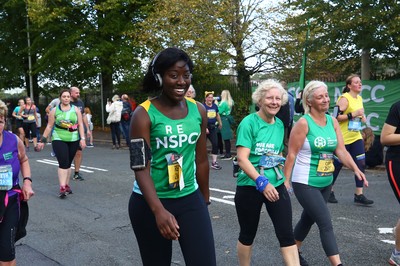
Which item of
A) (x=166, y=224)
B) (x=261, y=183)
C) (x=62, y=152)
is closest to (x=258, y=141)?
(x=261, y=183)

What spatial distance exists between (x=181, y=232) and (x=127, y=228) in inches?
135

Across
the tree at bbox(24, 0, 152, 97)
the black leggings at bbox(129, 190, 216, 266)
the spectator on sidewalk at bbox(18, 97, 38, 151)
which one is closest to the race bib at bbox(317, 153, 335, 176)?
the black leggings at bbox(129, 190, 216, 266)

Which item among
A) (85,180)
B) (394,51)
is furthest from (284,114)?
(394,51)

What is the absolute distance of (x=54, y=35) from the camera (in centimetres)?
2592

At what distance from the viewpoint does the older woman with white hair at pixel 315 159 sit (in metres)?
4.13

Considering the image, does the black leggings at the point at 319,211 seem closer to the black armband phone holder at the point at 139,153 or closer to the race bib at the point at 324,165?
the race bib at the point at 324,165

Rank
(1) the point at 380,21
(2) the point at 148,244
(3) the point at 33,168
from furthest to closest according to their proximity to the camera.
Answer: (1) the point at 380,21 → (3) the point at 33,168 → (2) the point at 148,244

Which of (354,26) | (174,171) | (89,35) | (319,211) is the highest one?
(89,35)

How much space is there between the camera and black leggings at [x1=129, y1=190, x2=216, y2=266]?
2.83 metres

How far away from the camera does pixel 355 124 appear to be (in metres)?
6.84

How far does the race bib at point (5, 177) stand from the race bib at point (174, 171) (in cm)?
153

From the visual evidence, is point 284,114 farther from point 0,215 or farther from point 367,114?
point 0,215

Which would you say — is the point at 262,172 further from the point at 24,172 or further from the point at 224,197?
the point at 224,197

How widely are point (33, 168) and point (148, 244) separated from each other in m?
9.98
